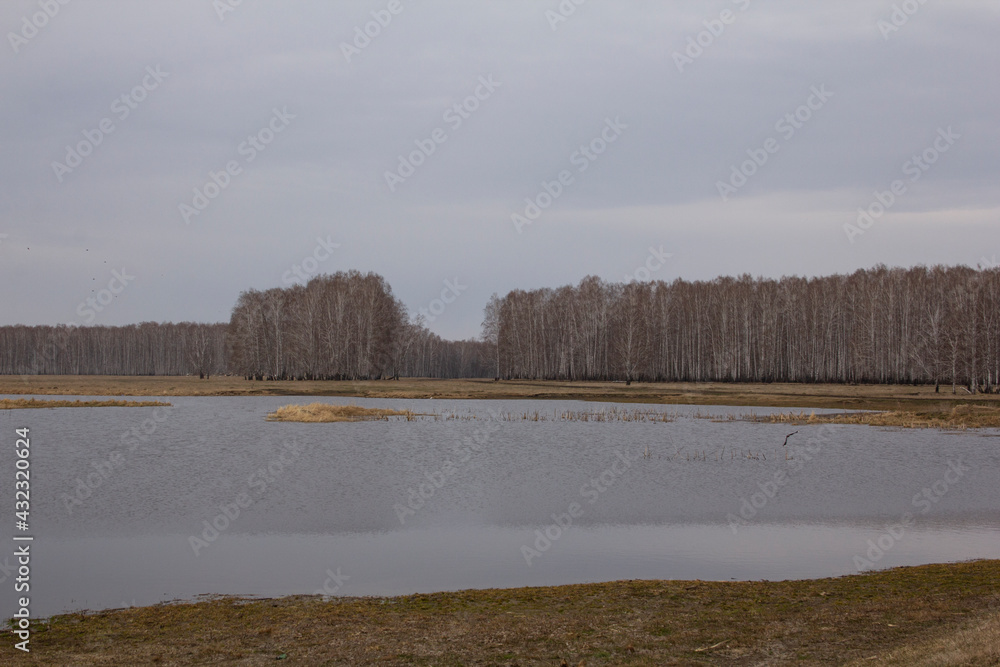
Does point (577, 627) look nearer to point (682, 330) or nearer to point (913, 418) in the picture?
point (913, 418)

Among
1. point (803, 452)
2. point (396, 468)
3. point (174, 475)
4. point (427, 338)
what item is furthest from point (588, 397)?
point (427, 338)

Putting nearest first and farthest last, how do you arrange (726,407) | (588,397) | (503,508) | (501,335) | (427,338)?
(503,508)
(726,407)
(588,397)
(501,335)
(427,338)

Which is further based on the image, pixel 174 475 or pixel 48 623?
pixel 174 475

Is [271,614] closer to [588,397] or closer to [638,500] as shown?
[638,500]

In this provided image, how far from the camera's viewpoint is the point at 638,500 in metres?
23.0

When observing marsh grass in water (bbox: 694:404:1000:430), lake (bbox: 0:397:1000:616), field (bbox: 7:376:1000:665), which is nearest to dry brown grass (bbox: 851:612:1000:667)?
field (bbox: 7:376:1000:665)

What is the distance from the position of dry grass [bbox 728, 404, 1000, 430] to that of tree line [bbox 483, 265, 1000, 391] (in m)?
21.7

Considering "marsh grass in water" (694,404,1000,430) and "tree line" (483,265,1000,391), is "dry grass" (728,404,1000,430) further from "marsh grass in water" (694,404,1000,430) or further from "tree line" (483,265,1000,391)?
"tree line" (483,265,1000,391)

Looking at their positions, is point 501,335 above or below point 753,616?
above

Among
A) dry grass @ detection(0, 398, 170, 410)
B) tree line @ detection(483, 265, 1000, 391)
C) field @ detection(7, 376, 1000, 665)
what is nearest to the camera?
field @ detection(7, 376, 1000, 665)

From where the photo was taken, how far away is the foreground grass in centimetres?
900

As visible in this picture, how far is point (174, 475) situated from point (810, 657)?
23.2 metres

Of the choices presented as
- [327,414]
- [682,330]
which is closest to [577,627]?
[327,414]

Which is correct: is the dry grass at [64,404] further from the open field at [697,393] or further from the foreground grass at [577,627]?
the foreground grass at [577,627]
